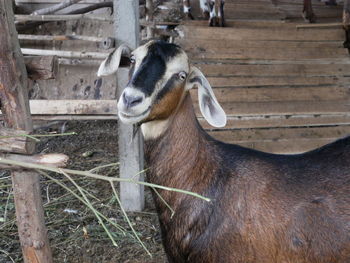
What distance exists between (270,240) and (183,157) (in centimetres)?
74

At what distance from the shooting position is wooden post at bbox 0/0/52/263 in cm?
254

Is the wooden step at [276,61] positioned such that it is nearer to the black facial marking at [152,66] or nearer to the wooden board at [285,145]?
the wooden board at [285,145]

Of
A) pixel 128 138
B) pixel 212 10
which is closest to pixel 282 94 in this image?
pixel 212 10

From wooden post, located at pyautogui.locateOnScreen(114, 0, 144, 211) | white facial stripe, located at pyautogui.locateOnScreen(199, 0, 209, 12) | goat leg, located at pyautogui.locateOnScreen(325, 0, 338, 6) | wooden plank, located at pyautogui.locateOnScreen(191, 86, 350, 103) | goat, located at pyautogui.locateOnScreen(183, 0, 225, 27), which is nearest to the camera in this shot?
wooden post, located at pyautogui.locateOnScreen(114, 0, 144, 211)

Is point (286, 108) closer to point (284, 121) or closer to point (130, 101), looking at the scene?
point (284, 121)

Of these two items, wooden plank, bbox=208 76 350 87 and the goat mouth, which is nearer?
the goat mouth

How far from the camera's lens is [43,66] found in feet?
8.97

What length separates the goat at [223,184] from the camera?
2.45 m

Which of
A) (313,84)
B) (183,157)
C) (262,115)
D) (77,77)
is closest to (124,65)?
(183,157)

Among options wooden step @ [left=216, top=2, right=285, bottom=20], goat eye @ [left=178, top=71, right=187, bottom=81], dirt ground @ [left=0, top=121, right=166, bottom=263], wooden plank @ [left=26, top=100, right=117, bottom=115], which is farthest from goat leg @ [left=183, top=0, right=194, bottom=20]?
goat eye @ [left=178, top=71, right=187, bottom=81]

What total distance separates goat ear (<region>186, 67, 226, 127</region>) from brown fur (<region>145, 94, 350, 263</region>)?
0.32ft

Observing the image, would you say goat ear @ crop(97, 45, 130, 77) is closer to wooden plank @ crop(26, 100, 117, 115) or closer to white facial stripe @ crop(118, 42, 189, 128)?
white facial stripe @ crop(118, 42, 189, 128)

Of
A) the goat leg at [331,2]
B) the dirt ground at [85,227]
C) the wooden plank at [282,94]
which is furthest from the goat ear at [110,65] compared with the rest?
the goat leg at [331,2]

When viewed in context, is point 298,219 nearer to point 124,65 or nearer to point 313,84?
point 124,65
